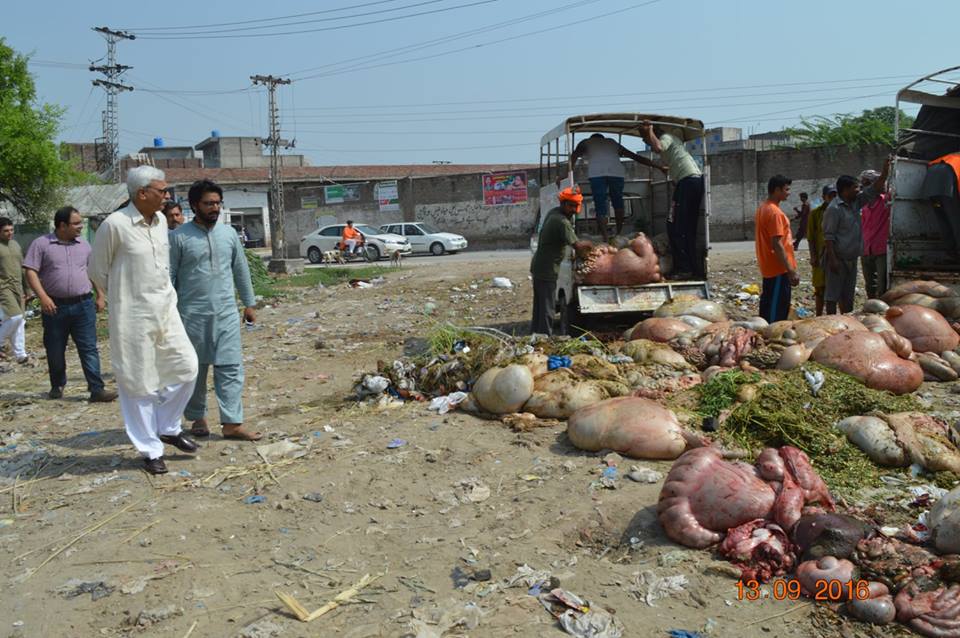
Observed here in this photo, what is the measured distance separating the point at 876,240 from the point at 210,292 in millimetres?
6751

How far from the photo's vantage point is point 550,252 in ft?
24.7

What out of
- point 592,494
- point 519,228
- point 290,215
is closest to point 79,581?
point 592,494

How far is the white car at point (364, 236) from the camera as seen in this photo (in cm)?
2491

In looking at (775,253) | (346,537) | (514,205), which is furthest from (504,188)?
(346,537)

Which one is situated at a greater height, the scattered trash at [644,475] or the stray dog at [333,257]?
the stray dog at [333,257]

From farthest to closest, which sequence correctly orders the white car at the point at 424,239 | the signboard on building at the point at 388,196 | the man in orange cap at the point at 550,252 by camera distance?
the signboard on building at the point at 388,196 < the white car at the point at 424,239 < the man in orange cap at the point at 550,252

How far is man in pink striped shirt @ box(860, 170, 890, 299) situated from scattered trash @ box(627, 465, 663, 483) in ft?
17.1

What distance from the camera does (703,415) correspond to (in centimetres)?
489

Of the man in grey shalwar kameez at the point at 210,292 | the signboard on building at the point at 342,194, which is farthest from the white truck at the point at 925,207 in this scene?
the signboard on building at the point at 342,194

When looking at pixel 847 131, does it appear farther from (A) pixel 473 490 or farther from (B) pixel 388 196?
(A) pixel 473 490

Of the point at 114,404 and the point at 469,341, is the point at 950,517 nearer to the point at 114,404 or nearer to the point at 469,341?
the point at 469,341

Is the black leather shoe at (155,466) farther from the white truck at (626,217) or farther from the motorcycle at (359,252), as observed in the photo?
the motorcycle at (359,252)

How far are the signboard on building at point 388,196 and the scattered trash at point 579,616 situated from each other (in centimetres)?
3065

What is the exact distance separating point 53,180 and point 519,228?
50.9 feet
